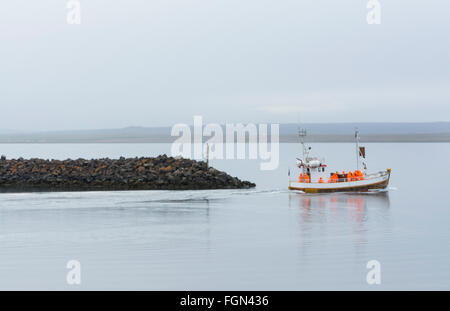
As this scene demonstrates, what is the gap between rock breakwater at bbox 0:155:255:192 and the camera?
1890 inches

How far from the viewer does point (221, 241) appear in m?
24.6

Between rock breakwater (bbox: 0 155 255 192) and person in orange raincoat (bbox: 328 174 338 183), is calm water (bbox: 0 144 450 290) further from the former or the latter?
rock breakwater (bbox: 0 155 255 192)

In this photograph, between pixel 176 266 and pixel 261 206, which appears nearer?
pixel 176 266

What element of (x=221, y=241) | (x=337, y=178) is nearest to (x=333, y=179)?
(x=337, y=178)

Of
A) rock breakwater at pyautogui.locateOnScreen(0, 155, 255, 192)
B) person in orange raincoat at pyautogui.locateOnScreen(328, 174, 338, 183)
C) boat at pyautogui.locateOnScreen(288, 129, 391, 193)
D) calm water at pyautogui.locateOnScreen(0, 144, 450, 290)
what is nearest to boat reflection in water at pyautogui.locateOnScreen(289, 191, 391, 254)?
calm water at pyautogui.locateOnScreen(0, 144, 450, 290)

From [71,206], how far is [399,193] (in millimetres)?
24770

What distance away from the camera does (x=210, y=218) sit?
1242 inches

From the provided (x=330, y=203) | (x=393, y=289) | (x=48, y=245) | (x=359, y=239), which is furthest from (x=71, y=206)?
(x=393, y=289)

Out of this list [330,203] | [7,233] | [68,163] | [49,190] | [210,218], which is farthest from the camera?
[68,163]

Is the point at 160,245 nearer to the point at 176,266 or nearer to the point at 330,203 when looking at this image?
the point at 176,266

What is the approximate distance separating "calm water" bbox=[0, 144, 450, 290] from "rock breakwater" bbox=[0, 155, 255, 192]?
218 inches

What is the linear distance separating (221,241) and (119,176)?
2636 centimetres

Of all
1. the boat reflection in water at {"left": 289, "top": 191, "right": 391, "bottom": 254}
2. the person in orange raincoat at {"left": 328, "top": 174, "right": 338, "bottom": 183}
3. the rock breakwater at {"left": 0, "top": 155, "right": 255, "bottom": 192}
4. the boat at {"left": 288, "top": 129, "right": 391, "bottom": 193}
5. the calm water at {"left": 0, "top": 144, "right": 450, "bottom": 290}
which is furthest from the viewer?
the rock breakwater at {"left": 0, "top": 155, "right": 255, "bottom": 192}
